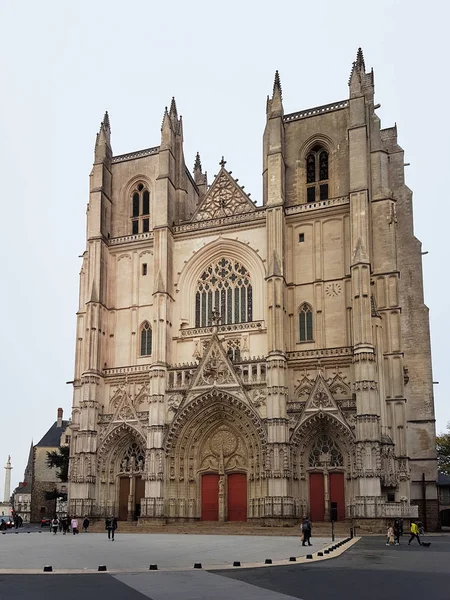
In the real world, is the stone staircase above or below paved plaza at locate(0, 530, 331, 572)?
below

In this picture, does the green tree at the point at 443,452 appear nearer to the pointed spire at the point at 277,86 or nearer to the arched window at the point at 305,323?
the arched window at the point at 305,323

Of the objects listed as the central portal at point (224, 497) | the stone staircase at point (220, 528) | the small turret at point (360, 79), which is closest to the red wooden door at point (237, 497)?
the central portal at point (224, 497)

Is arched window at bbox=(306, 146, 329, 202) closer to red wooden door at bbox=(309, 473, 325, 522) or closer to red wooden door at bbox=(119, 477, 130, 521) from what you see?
red wooden door at bbox=(309, 473, 325, 522)

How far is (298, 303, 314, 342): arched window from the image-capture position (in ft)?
141

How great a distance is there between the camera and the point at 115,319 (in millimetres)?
48000

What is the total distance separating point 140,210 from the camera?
50344 millimetres

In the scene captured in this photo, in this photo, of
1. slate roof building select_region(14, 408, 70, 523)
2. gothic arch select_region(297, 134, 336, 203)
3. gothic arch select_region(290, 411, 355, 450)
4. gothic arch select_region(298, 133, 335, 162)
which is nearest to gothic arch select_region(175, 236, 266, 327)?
gothic arch select_region(297, 134, 336, 203)

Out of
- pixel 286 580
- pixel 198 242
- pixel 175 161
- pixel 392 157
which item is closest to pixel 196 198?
pixel 175 161

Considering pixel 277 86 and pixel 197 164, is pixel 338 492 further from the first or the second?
pixel 197 164

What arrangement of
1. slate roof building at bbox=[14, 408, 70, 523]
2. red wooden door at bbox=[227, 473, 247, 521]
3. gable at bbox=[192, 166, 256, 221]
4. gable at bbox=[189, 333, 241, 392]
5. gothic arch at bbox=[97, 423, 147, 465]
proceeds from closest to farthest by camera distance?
red wooden door at bbox=[227, 473, 247, 521], gable at bbox=[189, 333, 241, 392], gothic arch at bbox=[97, 423, 147, 465], gable at bbox=[192, 166, 256, 221], slate roof building at bbox=[14, 408, 70, 523]

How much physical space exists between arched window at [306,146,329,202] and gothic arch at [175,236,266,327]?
551cm

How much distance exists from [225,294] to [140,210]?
979 centimetres

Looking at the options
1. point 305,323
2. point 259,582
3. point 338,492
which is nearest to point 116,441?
point 305,323

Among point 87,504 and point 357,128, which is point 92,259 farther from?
point 357,128
